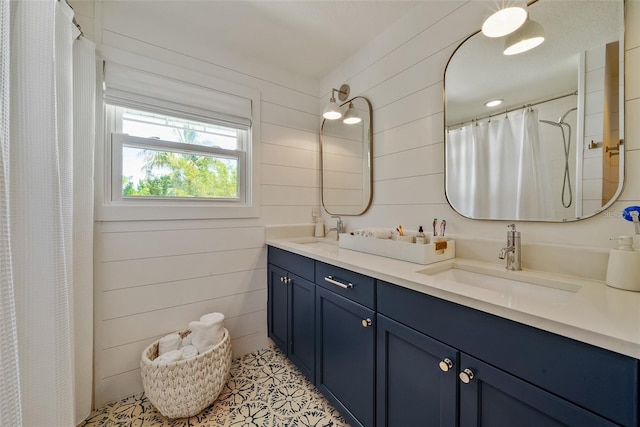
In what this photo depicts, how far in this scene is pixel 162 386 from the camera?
1.33 meters

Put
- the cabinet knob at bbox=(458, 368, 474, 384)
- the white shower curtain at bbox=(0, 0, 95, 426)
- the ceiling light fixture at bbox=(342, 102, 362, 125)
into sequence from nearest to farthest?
the cabinet knob at bbox=(458, 368, 474, 384) → the white shower curtain at bbox=(0, 0, 95, 426) → the ceiling light fixture at bbox=(342, 102, 362, 125)

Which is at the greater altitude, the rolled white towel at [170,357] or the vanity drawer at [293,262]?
the vanity drawer at [293,262]

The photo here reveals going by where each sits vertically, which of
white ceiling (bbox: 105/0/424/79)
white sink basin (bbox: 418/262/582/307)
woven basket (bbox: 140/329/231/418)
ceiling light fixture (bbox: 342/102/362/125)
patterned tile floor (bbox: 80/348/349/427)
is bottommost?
patterned tile floor (bbox: 80/348/349/427)

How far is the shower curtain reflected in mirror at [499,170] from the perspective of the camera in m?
1.09

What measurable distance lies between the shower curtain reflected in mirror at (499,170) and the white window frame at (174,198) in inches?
55.0

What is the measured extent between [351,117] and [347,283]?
4.45 feet

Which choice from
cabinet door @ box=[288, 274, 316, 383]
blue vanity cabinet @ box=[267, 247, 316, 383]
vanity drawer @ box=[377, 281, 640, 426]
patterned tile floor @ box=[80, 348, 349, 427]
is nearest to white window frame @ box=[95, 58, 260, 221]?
blue vanity cabinet @ box=[267, 247, 316, 383]

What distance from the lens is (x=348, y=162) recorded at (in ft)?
6.70

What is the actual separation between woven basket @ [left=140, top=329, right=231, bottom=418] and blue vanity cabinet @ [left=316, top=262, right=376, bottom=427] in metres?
0.62

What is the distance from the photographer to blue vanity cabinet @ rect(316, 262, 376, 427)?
3.63ft

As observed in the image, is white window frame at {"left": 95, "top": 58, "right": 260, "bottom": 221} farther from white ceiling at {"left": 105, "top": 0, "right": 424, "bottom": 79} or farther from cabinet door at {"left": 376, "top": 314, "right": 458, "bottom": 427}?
cabinet door at {"left": 376, "top": 314, "right": 458, "bottom": 427}

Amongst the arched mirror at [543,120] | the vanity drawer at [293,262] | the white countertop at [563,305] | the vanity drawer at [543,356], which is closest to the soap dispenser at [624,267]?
the white countertop at [563,305]

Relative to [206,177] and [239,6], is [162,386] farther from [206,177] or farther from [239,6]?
[239,6]

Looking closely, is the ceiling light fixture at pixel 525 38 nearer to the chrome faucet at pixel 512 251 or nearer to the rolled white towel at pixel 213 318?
the chrome faucet at pixel 512 251
